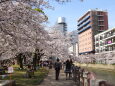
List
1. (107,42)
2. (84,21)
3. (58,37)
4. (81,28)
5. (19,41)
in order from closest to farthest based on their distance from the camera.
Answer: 1. (19,41)
2. (58,37)
3. (107,42)
4. (84,21)
5. (81,28)

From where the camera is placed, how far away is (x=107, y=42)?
8500cm

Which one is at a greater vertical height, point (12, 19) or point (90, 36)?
point (90, 36)

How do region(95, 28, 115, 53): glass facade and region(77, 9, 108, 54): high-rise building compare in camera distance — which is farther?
region(77, 9, 108, 54): high-rise building

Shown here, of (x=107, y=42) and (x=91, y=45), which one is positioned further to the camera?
(x=91, y=45)

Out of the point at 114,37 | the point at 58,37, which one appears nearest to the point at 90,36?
the point at 114,37

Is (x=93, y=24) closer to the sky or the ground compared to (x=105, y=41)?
closer to the sky

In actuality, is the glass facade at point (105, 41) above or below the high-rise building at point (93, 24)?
below

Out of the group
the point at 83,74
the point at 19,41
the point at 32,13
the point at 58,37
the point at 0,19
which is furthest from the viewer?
the point at 58,37

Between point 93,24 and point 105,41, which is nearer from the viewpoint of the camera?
point 105,41

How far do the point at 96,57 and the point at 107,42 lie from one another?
7520 mm

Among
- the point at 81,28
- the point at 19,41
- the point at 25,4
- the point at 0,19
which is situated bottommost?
the point at 19,41

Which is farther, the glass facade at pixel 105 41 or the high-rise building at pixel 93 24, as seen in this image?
the high-rise building at pixel 93 24

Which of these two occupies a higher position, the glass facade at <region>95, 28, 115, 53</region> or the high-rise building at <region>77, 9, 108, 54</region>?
the high-rise building at <region>77, 9, 108, 54</region>

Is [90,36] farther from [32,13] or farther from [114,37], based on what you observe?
[32,13]
